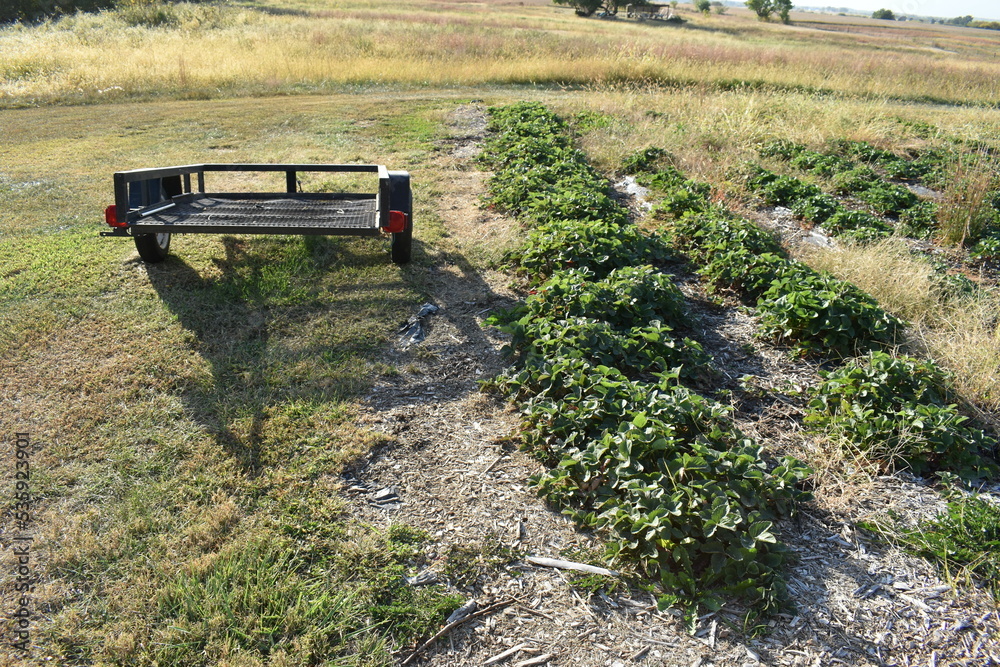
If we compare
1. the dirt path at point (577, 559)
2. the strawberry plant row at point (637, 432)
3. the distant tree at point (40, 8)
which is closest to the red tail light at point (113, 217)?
the dirt path at point (577, 559)

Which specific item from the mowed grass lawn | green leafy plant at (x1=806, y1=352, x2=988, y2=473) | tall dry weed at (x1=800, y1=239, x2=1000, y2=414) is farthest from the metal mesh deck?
tall dry weed at (x1=800, y1=239, x2=1000, y2=414)

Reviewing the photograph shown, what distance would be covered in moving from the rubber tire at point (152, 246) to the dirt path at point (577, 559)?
263 cm

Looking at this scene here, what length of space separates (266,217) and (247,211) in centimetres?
37

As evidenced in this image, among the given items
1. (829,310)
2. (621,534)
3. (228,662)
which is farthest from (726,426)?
(228,662)

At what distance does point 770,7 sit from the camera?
68812mm

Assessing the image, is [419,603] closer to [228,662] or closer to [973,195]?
[228,662]

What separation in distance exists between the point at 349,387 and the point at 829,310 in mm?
3212

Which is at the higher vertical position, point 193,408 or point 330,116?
point 330,116

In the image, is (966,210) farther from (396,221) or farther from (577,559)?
(577,559)

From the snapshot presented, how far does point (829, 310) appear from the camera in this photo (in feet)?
14.1

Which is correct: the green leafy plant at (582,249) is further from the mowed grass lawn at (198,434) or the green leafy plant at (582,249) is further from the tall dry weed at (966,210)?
the tall dry weed at (966,210)

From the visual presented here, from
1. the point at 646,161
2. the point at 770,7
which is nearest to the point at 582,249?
the point at 646,161

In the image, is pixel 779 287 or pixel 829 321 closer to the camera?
pixel 829 321

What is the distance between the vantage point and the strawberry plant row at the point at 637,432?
2.55 metres
